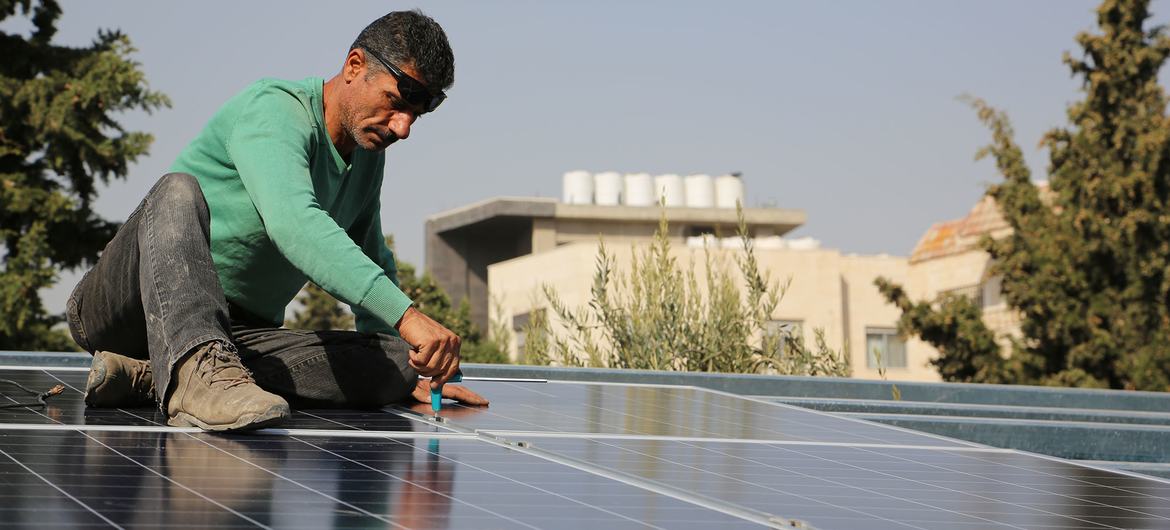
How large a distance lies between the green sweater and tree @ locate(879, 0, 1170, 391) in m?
22.4

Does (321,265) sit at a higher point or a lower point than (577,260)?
lower

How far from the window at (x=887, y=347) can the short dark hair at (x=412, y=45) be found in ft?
161

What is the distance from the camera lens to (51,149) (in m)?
25.2

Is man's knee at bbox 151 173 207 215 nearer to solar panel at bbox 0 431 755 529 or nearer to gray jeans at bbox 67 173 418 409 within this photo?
gray jeans at bbox 67 173 418 409

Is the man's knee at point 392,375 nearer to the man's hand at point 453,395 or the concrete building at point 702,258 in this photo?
the man's hand at point 453,395

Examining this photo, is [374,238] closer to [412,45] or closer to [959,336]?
[412,45]

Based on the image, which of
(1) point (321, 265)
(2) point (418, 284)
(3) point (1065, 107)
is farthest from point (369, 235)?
(2) point (418, 284)

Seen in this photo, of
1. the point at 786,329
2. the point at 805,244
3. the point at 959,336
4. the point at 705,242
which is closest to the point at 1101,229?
the point at 959,336

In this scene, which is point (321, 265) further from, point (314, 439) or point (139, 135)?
point (139, 135)

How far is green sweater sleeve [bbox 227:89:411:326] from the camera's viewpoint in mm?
4230

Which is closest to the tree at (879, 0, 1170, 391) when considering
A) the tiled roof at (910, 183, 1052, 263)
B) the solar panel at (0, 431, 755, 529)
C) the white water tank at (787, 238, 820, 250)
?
the solar panel at (0, 431, 755, 529)

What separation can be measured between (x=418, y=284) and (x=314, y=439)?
3407 cm

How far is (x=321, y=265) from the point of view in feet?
14.0

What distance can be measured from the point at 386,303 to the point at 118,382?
3.29 ft
